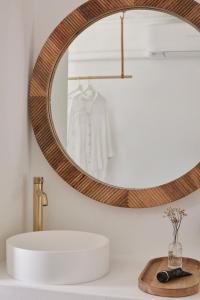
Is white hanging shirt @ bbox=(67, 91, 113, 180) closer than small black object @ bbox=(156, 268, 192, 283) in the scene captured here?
No

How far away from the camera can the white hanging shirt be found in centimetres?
167

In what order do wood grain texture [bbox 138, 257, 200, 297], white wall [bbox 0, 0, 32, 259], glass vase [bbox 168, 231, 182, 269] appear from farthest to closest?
white wall [bbox 0, 0, 32, 259]
glass vase [bbox 168, 231, 182, 269]
wood grain texture [bbox 138, 257, 200, 297]

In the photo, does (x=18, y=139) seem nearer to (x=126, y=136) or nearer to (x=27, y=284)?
(x=126, y=136)

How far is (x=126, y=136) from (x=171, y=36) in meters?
0.38

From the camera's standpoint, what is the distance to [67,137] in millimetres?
1709

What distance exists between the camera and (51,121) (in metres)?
1.72

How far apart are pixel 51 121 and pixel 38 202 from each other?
30 centimetres

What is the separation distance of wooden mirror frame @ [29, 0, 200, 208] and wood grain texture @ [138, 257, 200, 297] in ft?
0.82

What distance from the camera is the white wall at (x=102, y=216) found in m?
1.63

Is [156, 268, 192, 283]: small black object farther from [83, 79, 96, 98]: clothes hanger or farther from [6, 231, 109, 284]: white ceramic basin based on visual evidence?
[83, 79, 96, 98]: clothes hanger

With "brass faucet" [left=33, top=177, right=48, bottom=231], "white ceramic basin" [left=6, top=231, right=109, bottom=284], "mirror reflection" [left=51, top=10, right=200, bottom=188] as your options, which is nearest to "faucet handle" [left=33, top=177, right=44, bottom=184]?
"brass faucet" [left=33, top=177, right=48, bottom=231]

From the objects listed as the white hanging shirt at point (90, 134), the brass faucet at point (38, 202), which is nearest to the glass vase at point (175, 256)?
the white hanging shirt at point (90, 134)

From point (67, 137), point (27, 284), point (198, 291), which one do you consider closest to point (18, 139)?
point (67, 137)

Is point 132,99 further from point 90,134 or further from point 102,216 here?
point 102,216
